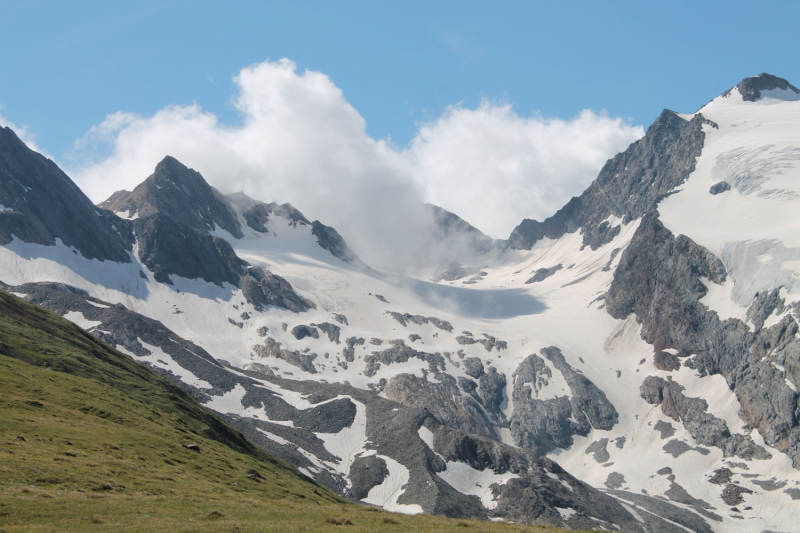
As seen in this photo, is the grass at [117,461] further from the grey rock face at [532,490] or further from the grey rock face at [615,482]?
the grey rock face at [615,482]

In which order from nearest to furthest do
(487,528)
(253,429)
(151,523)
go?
(151,523) < (487,528) < (253,429)

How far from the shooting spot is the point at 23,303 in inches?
4094

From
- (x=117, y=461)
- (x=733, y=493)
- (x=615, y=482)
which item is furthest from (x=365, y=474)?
(x=733, y=493)

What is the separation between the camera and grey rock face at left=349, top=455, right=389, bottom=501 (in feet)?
414

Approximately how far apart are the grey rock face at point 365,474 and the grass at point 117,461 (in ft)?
93.9

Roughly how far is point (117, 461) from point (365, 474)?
86.4 meters

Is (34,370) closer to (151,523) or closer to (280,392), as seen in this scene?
(151,523)

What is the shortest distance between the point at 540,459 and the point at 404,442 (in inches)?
1257

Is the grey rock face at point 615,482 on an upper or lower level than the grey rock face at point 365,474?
upper

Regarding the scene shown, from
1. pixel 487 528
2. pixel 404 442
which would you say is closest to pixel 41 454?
pixel 487 528

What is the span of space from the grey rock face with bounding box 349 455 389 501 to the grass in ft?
93.9

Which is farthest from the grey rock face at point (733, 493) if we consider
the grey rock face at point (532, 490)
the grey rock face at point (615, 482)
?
the grey rock face at point (532, 490)

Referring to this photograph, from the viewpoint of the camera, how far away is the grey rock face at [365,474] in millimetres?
126312

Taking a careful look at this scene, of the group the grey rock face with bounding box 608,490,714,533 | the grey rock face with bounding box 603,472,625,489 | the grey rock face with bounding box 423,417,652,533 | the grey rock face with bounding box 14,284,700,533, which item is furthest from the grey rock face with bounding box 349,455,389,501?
the grey rock face with bounding box 603,472,625,489
